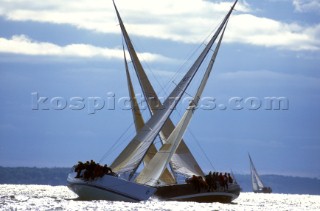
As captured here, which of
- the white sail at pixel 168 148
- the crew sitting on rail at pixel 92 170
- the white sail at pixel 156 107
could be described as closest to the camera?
the crew sitting on rail at pixel 92 170

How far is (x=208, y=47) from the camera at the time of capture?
57.7 metres

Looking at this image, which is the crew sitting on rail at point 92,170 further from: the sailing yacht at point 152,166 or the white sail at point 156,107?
the white sail at point 156,107

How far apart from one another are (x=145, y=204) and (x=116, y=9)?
1490 centimetres

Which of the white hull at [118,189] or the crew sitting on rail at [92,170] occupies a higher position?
the crew sitting on rail at [92,170]

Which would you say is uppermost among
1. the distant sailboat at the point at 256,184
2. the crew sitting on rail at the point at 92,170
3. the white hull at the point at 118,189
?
the distant sailboat at the point at 256,184

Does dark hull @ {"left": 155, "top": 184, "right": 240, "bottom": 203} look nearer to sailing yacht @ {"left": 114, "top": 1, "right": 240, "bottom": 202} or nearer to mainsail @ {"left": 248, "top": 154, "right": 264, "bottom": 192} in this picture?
sailing yacht @ {"left": 114, "top": 1, "right": 240, "bottom": 202}

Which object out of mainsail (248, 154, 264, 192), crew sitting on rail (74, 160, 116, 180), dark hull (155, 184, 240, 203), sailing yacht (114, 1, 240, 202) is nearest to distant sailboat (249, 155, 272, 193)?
mainsail (248, 154, 264, 192)

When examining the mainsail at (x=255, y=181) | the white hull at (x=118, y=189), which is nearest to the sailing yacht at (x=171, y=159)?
the white hull at (x=118, y=189)

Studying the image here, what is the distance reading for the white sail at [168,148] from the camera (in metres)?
55.6

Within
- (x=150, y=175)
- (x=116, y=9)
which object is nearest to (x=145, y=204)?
(x=150, y=175)

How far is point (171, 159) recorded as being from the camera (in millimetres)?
61656

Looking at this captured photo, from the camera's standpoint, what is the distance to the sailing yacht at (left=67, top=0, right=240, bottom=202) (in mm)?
54500

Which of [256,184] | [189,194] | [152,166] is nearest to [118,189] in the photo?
[152,166]

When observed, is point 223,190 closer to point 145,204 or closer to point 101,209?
point 145,204
